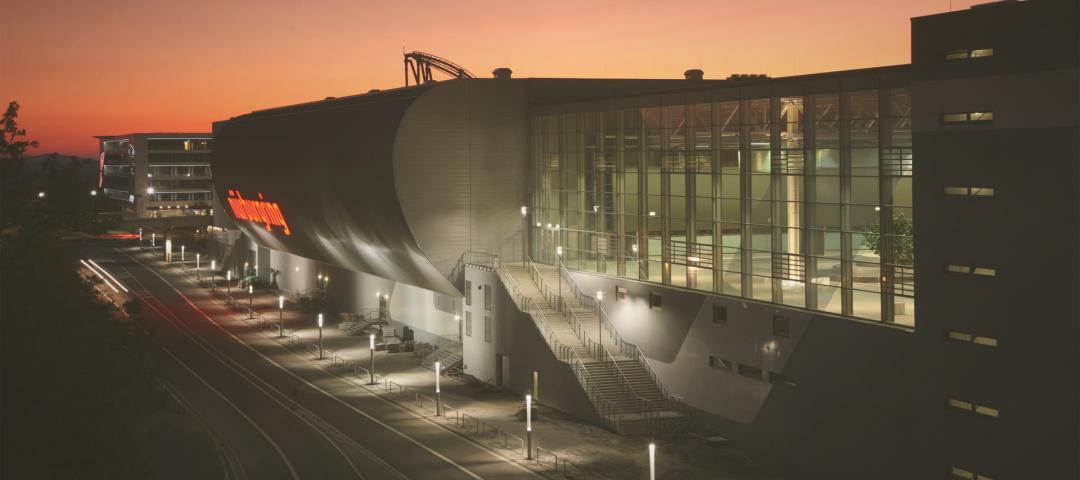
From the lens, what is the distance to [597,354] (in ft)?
200

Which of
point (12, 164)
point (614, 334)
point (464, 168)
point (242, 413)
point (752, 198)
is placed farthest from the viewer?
point (464, 168)

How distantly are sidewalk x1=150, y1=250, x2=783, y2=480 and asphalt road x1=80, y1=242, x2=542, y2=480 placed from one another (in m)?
1.23

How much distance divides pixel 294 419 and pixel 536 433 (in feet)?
42.9

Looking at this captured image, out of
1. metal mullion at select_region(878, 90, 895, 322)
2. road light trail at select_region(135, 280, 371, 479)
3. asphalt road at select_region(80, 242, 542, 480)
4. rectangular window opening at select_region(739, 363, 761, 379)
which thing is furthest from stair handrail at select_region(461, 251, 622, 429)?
metal mullion at select_region(878, 90, 895, 322)

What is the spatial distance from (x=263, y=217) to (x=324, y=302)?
9057mm

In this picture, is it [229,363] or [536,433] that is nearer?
[536,433]

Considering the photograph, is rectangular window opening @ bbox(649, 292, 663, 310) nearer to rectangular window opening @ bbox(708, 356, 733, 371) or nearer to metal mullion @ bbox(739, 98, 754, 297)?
rectangular window opening @ bbox(708, 356, 733, 371)

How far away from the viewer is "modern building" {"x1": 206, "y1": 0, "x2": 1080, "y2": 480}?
40.2 meters

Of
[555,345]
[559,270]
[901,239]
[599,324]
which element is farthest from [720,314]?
[559,270]

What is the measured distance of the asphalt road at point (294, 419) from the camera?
5081 cm

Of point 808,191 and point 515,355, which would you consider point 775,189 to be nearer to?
point 808,191

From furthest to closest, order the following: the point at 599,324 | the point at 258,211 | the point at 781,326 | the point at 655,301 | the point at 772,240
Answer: the point at 258,211, the point at 599,324, the point at 655,301, the point at 772,240, the point at 781,326

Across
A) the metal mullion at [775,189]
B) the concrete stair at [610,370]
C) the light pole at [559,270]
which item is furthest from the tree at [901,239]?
the light pole at [559,270]

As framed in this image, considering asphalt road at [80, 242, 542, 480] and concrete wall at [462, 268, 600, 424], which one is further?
concrete wall at [462, 268, 600, 424]
